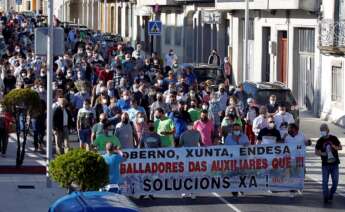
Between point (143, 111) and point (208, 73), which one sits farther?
point (208, 73)

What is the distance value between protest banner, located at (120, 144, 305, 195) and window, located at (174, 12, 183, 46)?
37.6 meters

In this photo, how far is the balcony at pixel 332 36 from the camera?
3397 centimetres

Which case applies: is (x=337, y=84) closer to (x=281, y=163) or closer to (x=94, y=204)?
(x=281, y=163)

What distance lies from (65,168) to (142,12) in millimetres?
47114

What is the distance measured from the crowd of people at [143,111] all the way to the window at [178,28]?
21.2m

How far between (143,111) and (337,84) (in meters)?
11.9

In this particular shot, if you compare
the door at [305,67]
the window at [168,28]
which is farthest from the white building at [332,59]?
the window at [168,28]

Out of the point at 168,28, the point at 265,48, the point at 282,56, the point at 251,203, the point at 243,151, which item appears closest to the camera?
the point at 251,203

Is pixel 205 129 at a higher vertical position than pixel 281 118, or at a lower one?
lower

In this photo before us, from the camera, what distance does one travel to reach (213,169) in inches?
832

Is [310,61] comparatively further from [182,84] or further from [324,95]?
[182,84]

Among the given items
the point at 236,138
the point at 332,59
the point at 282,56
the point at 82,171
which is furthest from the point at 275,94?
the point at 82,171

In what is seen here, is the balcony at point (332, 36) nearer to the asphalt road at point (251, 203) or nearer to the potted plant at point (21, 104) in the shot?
the asphalt road at point (251, 203)

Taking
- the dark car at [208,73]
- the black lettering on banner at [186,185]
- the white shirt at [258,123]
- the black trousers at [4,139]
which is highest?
the dark car at [208,73]
